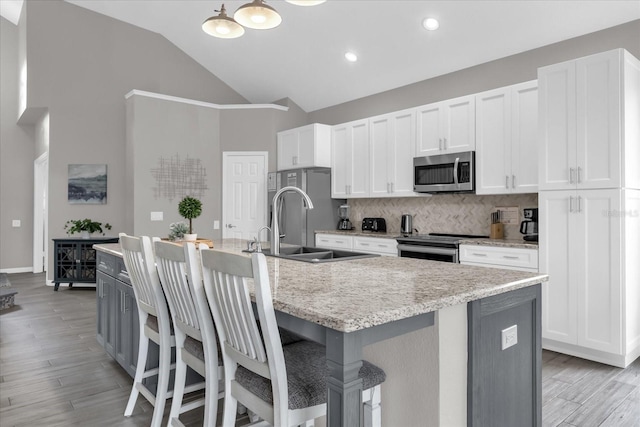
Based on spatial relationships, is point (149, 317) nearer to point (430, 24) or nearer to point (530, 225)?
point (530, 225)

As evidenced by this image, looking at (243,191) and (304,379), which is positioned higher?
(243,191)

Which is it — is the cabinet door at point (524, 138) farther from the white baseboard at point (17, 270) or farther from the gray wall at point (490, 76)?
the white baseboard at point (17, 270)

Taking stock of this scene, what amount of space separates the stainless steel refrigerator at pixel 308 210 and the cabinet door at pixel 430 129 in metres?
1.56

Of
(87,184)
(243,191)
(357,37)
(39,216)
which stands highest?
(357,37)

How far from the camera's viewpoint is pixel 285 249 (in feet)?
9.91

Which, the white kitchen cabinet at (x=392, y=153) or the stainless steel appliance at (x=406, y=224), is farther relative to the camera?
the stainless steel appliance at (x=406, y=224)

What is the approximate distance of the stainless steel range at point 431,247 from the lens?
4.06m

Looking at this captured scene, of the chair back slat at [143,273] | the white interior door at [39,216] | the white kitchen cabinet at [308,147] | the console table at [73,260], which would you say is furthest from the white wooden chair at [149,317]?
the white interior door at [39,216]

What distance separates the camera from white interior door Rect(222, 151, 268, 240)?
21.5ft

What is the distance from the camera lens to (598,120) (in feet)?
10.5

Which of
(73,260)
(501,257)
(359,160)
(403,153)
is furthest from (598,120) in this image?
(73,260)

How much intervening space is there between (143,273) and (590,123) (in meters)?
3.26

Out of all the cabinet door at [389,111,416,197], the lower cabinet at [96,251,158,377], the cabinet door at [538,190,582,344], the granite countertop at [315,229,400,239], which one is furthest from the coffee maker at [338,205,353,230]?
the lower cabinet at [96,251,158,377]

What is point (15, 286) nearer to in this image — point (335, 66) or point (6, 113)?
point (6, 113)
